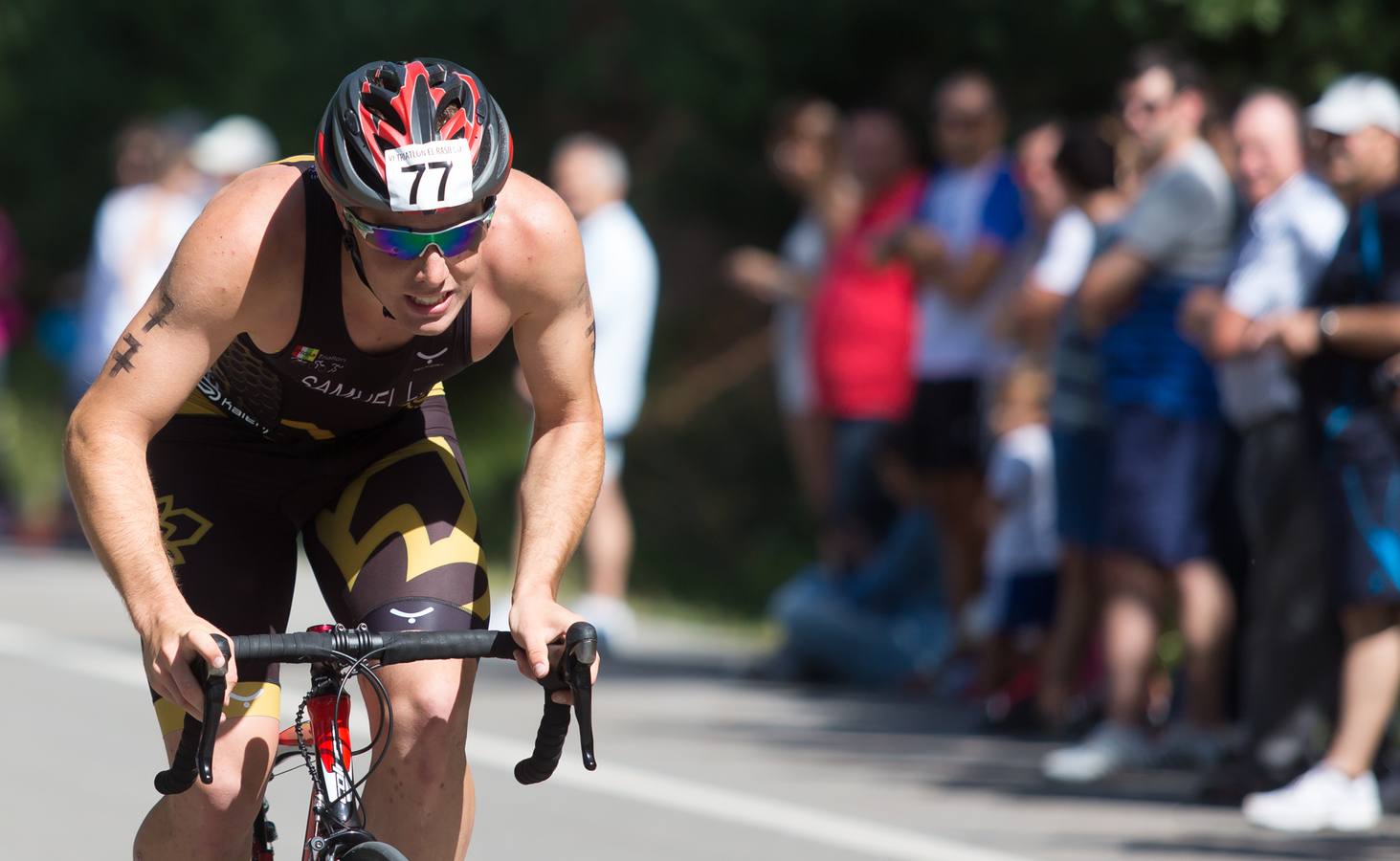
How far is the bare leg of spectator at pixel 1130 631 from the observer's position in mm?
8375

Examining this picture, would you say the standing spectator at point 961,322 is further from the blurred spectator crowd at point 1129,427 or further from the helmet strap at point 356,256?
the helmet strap at point 356,256

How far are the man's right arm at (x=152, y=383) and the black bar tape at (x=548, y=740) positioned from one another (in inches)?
25.8

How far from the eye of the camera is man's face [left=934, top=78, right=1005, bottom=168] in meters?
10.4

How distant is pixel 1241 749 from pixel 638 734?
2.52 m

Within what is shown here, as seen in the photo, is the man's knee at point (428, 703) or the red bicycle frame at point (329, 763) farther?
the man's knee at point (428, 703)

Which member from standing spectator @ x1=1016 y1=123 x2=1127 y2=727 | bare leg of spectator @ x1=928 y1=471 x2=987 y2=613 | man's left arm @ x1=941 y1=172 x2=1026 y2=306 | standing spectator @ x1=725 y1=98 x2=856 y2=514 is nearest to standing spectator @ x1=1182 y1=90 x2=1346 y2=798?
standing spectator @ x1=1016 y1=123 x2=1127 y2=727

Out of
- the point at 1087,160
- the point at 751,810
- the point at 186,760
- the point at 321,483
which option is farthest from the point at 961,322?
the point at 186,760

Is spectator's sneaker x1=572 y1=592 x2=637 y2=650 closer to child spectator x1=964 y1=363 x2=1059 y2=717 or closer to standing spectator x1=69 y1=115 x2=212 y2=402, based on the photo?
child spectator x1=964 y1=363 x2=1059 y2=717

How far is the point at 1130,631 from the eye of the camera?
8.41m

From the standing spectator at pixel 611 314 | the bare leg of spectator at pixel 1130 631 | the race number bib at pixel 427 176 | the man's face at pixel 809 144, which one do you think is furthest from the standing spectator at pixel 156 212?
the race number bib at pixel 427 176

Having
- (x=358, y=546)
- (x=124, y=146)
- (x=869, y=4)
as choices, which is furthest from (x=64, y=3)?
(x=358, y=546)

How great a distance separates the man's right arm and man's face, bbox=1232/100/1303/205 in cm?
433

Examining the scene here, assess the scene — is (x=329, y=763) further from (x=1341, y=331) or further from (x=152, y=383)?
(x=1341, y=331)

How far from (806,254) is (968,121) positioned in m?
1.34
